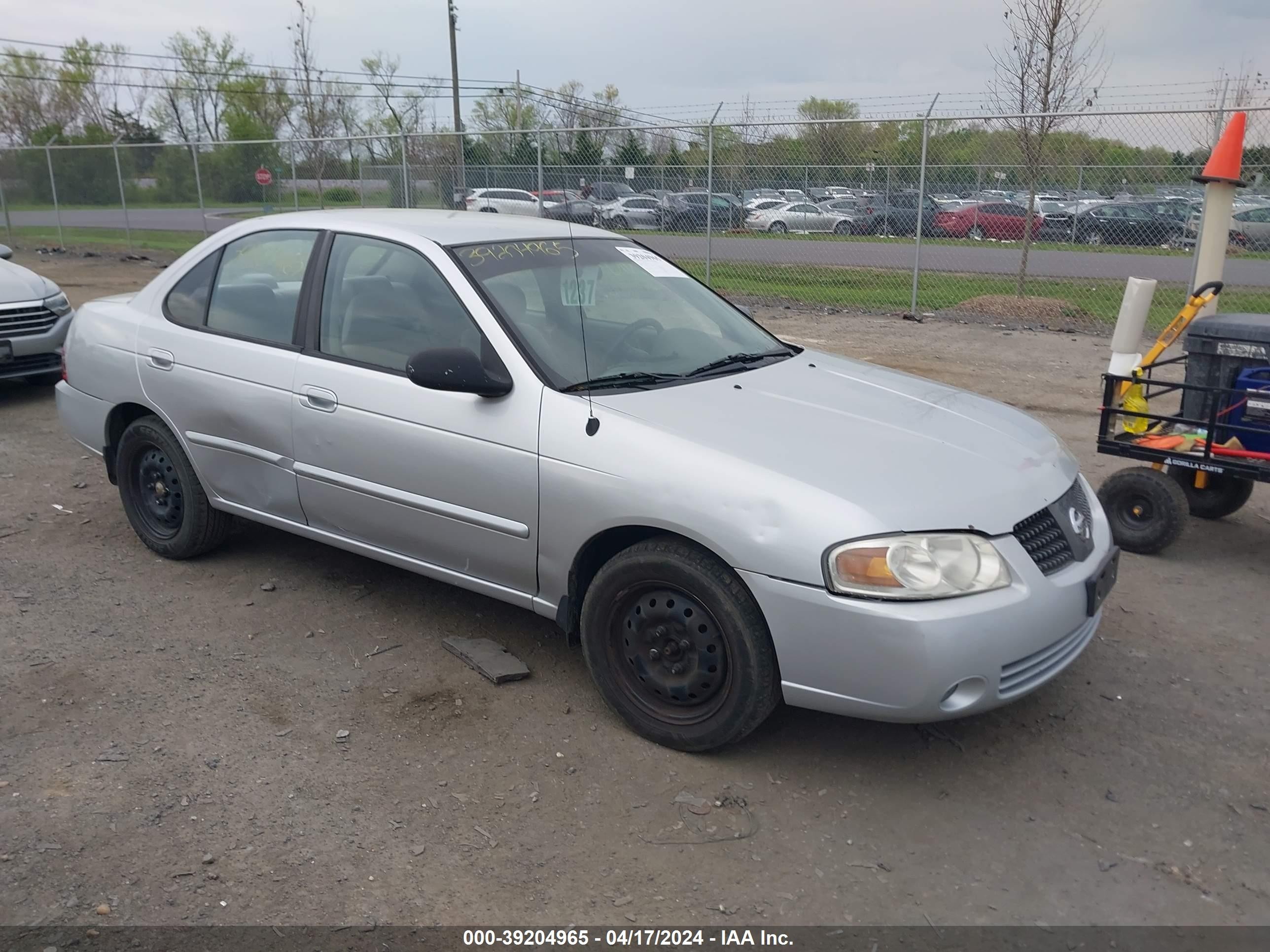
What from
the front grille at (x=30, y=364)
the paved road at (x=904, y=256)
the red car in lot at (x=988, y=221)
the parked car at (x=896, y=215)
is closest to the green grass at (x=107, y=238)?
the paved road at (x=904, y=256)

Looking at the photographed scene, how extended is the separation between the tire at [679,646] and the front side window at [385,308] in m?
1.14

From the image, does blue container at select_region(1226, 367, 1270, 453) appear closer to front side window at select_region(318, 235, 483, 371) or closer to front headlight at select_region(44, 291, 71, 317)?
front side window at select_region(318, 235, 483, 371)

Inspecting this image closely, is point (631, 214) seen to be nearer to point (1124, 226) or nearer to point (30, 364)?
point (1124, 226)

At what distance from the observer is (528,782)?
345 cm

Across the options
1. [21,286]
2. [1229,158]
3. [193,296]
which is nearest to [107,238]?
[21,286]

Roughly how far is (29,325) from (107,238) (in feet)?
56.3

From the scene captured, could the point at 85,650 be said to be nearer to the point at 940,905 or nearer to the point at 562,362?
the point at 562,362

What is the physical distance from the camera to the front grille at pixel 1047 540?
341 centimetres

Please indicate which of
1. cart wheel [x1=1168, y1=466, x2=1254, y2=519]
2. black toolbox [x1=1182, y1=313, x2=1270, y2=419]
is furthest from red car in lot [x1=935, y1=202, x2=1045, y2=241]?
black toolbox [x1=1182, y1=313, x2=1270, y2=419]

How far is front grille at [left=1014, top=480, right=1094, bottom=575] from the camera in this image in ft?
11.2

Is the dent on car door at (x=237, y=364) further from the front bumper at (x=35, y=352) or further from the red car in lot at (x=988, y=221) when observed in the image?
the red car in lot at (x=988, y=221)

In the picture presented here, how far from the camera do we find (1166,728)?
381 cm

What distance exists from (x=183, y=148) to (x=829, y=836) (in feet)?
80.6

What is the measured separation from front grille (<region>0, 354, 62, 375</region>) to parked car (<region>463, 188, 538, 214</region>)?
7897mm
